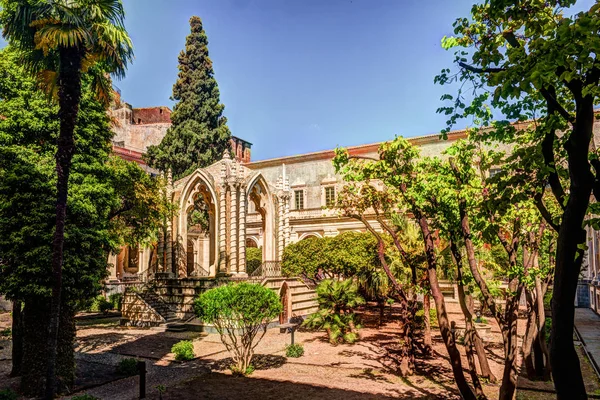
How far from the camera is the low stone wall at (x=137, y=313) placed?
22.8m

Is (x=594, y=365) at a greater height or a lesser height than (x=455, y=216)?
lesser

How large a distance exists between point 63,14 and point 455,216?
401 inches

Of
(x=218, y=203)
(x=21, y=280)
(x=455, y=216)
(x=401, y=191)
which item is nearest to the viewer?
(x=455, y=216)

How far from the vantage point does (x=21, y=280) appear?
1100cm

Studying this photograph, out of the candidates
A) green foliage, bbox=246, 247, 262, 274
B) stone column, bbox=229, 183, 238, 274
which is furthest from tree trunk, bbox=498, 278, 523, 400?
green foliage, bbox=246, 247, 262, 274

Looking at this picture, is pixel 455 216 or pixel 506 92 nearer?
pixel 506 92

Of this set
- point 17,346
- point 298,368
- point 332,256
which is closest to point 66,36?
point 17,346

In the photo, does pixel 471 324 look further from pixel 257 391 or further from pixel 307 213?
pixel 307 213

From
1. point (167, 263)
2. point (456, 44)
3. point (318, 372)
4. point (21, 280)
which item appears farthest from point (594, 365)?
point (167, 263)

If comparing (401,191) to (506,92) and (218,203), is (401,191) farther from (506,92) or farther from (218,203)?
(218,203)

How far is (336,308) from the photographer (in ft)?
61.6

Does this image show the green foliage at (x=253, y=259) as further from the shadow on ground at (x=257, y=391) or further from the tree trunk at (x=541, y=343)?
the tree trunk at (x=541, y=343)

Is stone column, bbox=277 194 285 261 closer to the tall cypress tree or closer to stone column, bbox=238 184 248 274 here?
stone column, bbox=238 184 248 274

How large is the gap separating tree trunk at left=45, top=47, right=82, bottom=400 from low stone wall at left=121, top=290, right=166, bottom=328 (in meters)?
12.6
